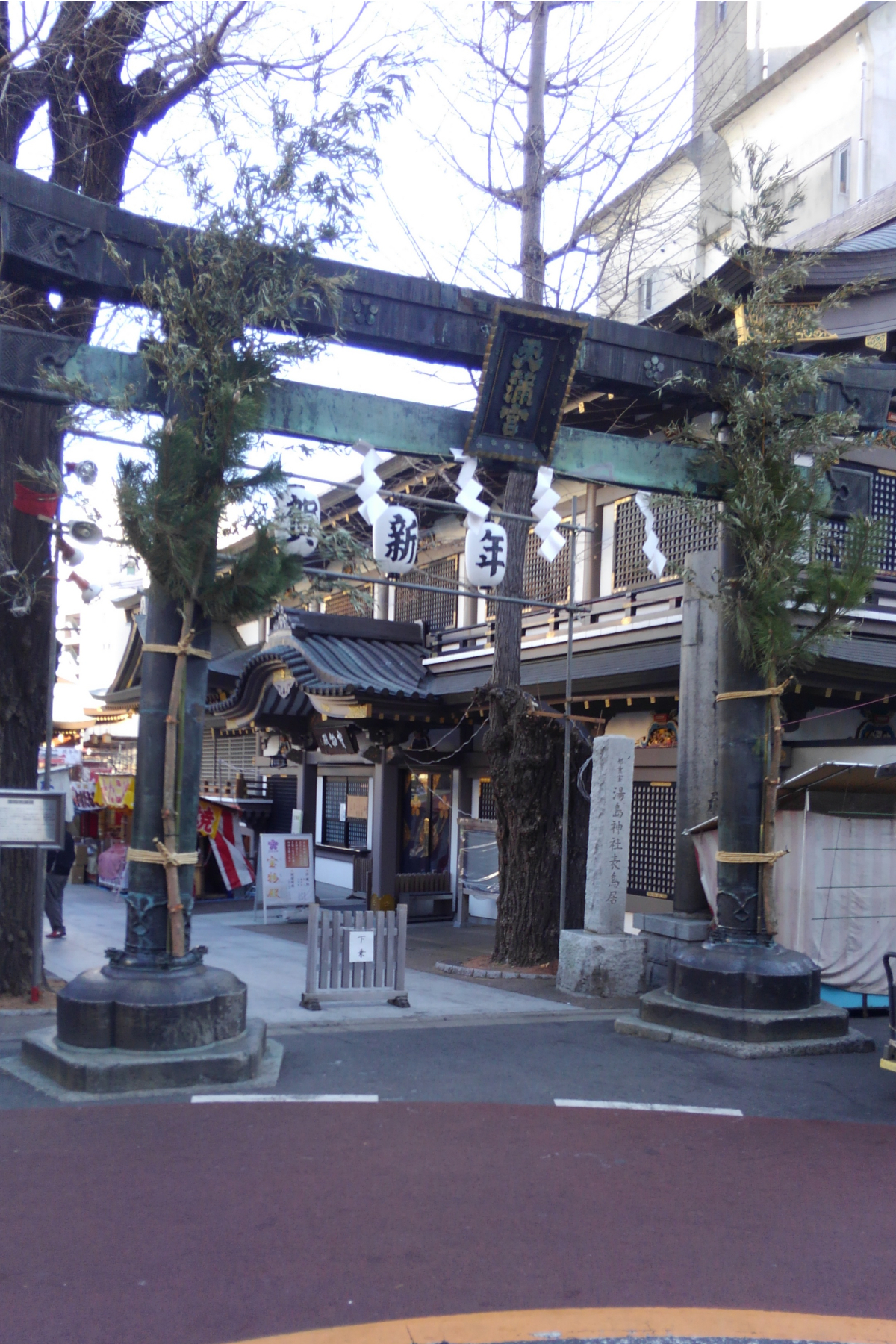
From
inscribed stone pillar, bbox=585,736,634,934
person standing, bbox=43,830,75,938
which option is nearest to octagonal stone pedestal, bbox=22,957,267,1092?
inscribed stone pillar, bbox=585,736,634,934

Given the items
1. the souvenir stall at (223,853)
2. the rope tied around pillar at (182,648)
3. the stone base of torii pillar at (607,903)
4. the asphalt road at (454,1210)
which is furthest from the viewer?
the souvenir stall at (223,853)

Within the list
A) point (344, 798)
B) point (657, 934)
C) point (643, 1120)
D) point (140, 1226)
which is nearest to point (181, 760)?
point (140, 1226)

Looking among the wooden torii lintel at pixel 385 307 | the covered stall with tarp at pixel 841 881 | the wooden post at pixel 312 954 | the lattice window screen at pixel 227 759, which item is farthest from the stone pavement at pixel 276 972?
the lattice window screen at pixel 227 759

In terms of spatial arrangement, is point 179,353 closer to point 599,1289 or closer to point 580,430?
point 580,430

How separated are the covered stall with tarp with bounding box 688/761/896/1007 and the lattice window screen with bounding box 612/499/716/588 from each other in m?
3.46

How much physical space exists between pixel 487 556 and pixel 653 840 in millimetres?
5597

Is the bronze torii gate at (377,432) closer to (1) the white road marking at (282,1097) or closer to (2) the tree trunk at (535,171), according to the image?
(1) the white road marking at (282,1097)

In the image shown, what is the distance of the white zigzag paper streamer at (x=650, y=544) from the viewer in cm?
1012

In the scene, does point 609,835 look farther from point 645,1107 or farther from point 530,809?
point 645,1107

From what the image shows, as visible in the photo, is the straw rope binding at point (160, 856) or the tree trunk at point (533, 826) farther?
the tree trunk at point (533, 826)

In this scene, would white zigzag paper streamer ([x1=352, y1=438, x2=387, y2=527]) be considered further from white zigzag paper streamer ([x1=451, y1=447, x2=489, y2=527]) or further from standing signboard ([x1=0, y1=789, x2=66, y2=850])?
standing signboard ([x1=0, y1=789, x2=66, y2=850])

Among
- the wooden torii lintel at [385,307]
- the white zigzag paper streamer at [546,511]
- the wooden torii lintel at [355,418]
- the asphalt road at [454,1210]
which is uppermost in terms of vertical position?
the wooden torii lintel at [385,307]

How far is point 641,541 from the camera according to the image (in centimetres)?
1453

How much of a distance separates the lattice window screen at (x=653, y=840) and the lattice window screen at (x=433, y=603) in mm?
6070
